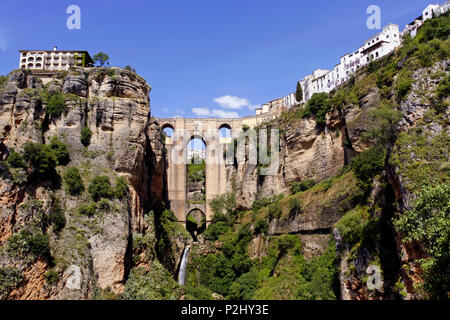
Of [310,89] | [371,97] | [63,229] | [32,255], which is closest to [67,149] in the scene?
[63,229]

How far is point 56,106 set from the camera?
3909 centimetres

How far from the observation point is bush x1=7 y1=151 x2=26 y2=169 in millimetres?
31342

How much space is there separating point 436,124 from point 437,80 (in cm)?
377

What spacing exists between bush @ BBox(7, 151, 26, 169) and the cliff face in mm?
517

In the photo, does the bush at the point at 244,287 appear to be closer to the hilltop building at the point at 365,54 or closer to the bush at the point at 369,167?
the bush at the point at 369,167

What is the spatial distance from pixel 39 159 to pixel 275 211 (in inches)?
964

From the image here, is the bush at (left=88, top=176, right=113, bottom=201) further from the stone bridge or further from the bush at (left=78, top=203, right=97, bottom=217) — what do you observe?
the stone bridge

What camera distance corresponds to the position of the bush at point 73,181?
3472cm

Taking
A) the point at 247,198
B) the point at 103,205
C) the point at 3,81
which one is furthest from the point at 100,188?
the point at 247,198

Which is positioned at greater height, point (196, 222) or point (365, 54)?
point (365, 54)

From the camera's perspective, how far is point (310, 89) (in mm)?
72125

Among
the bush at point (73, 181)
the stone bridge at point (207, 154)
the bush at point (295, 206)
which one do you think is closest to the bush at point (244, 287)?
the bush at point (295, 206)

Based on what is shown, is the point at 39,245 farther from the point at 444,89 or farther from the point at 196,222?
the point at 196,222

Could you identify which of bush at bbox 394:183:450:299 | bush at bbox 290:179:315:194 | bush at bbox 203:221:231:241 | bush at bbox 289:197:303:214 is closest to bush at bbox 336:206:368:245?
bush at bbox 394:183:450:299
